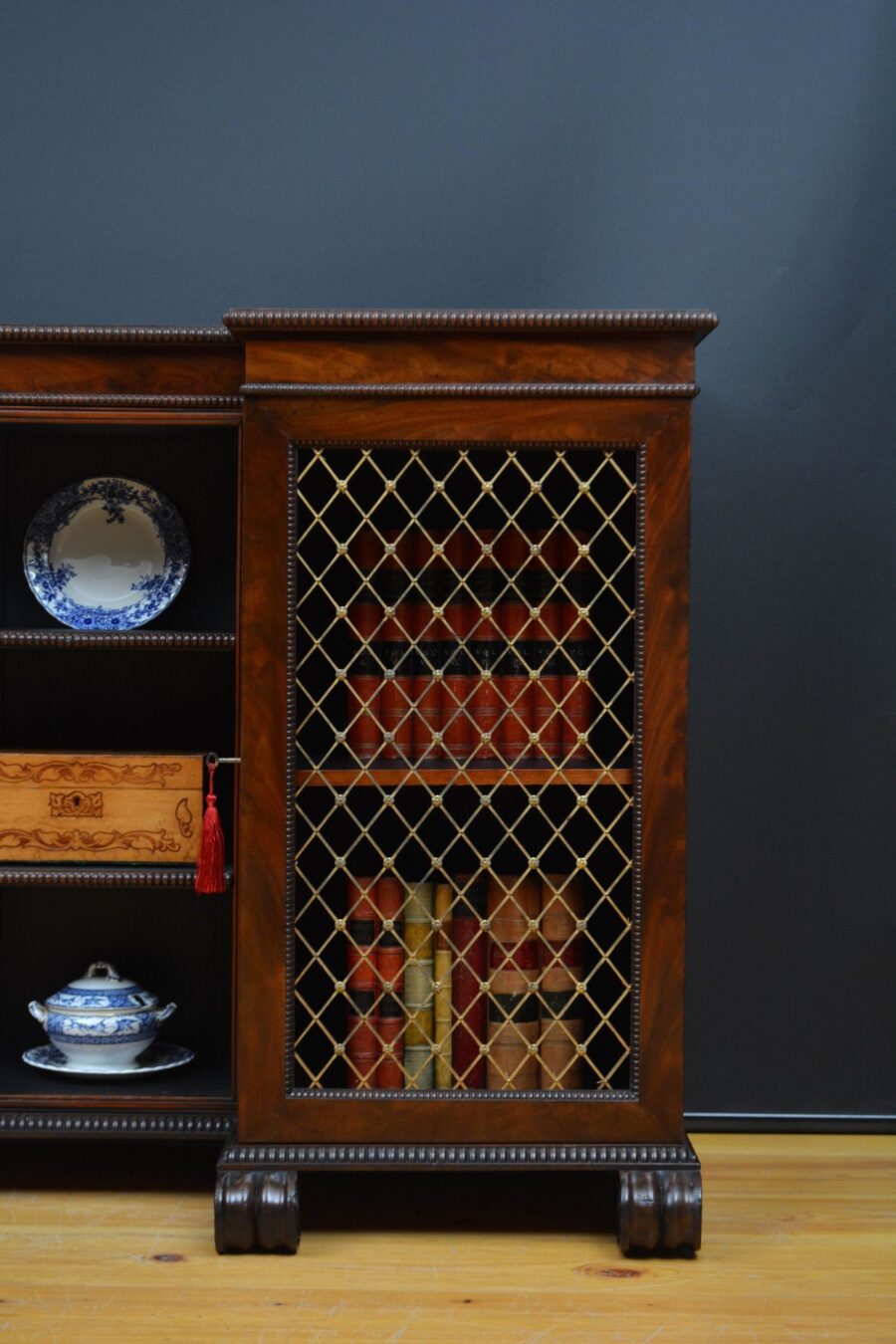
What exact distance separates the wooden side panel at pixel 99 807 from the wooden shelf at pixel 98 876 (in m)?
0.01

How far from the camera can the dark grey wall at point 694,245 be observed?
1954 millimetres

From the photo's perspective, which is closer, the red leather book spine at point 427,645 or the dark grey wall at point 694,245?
the red leather book spine at point 427,645

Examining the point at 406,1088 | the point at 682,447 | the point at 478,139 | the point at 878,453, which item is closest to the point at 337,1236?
the point at 406,1088

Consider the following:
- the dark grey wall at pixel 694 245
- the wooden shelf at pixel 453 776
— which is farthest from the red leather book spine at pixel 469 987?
the dark grey wall at pixel 694 245

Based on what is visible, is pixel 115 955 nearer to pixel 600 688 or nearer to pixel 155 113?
pixel 600 688

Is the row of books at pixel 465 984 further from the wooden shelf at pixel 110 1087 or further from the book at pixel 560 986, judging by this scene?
the wooden shelf at pixel 110 1087

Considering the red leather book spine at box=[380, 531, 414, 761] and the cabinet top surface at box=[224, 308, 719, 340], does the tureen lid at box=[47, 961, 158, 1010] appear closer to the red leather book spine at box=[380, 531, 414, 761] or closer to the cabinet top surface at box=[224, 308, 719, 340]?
the red leather book spine at box=[380, 531, 414, 761]

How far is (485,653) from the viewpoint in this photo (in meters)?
1.62

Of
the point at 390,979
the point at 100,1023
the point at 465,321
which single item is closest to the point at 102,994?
the point at 100,1023

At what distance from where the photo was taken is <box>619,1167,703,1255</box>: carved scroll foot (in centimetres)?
149

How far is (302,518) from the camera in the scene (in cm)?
163

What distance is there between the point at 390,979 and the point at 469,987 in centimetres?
10

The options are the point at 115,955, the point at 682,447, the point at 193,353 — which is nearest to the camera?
the point at 682,447

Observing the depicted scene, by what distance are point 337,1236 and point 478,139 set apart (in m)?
1.55
